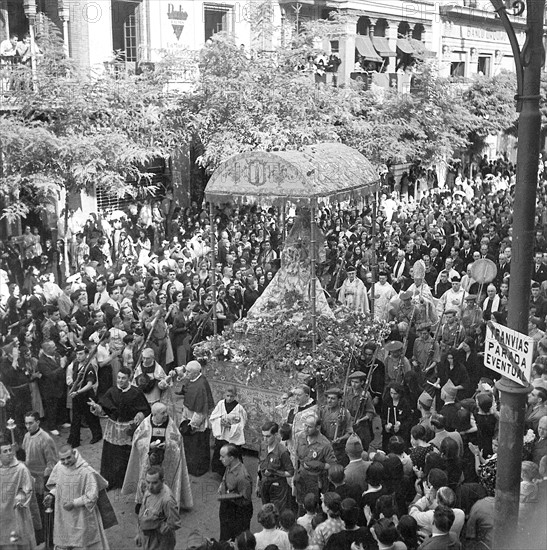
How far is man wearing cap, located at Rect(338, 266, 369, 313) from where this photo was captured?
13125 millimetres

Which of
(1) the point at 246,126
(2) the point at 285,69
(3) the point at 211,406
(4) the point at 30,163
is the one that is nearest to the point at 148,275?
(4) the point at 30,163

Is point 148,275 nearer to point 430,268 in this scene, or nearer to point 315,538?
point 430,268

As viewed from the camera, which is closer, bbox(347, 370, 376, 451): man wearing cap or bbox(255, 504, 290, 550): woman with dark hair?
bbox(255, 504, 290, 550): woman with dark hair

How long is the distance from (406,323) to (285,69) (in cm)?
1249

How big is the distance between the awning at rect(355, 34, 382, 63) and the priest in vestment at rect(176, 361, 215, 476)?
2399cm

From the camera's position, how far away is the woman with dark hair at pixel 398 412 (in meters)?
8.63

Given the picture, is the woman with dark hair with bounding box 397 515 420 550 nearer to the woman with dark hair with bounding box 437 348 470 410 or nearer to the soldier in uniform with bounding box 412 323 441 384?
the woman with dark hair with bounding box 437 348 470 410

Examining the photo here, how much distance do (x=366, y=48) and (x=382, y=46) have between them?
135 centimetres

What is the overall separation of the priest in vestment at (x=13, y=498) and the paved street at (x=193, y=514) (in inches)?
42.3

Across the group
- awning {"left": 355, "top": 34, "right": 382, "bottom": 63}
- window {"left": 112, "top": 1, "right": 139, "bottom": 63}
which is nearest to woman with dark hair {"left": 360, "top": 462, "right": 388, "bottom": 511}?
window {"left": 112, "top": 1, "right": 139, "bottom": 63}

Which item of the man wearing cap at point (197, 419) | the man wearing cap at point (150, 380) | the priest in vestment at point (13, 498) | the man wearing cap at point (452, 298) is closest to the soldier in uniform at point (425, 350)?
the man wearing cap at point (452, 298)

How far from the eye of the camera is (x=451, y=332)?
36.9ft

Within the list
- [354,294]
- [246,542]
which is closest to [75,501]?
[246,542]

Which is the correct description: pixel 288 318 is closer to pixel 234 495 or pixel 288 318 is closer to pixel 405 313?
pixel 405 313
